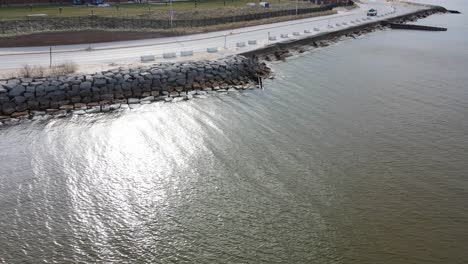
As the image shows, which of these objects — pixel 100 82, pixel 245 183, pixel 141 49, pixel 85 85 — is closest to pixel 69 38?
pixel 141 49

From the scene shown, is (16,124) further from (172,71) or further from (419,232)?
(419,232)

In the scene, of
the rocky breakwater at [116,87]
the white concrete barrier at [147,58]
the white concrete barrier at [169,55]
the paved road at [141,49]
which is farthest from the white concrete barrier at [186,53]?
the rocky breakwater at [116,87]

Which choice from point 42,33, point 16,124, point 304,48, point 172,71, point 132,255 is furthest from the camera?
point 304,48

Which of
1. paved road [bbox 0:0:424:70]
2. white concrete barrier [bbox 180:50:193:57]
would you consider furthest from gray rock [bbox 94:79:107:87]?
white concrete barrier [bbox 180:50:193:57]

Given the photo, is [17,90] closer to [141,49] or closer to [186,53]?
[141,49]

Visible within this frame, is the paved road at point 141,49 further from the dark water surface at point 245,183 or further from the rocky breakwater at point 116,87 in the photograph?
the dark water surface at point 245,183

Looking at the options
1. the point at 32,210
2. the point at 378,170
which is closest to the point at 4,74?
the point at 32,210
